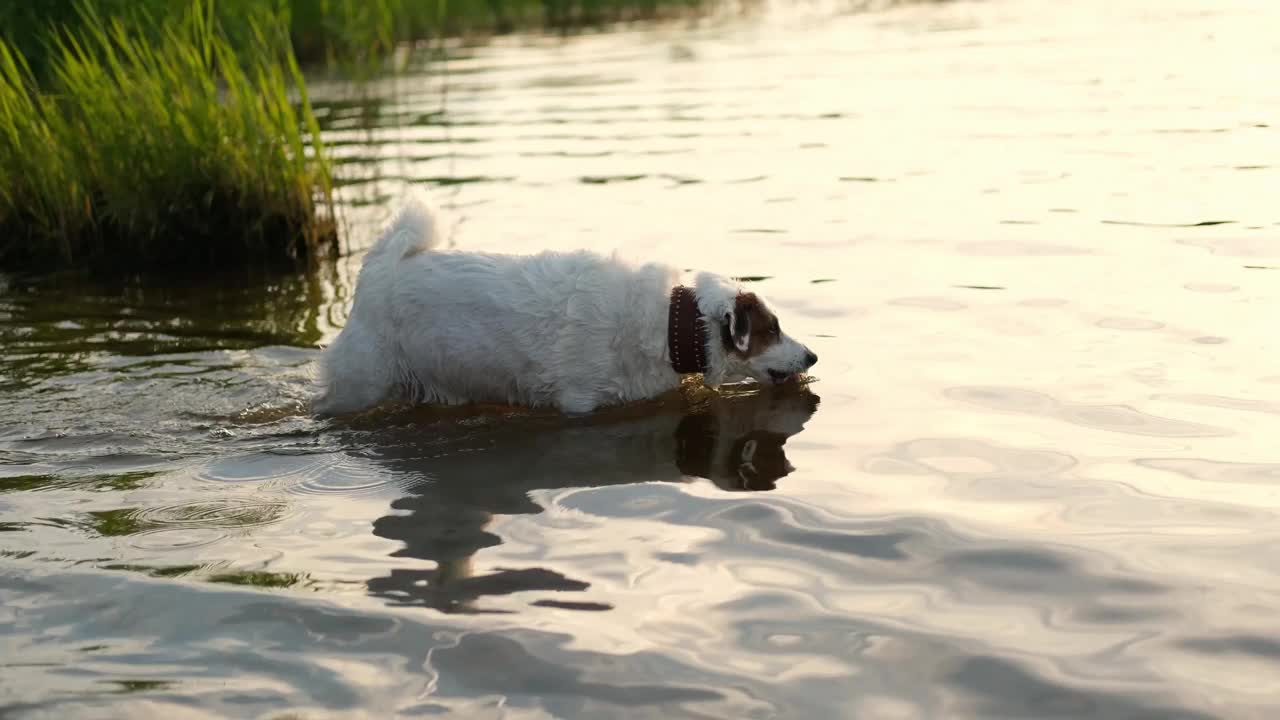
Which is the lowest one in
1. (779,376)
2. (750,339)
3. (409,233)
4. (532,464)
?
(532,464)

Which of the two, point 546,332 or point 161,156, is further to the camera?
point 161,156

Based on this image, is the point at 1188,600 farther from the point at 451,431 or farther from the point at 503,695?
the point at 451,431

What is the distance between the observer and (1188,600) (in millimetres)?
4207

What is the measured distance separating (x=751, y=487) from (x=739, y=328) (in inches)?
47.0

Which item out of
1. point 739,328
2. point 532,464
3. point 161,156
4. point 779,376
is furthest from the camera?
point 161,156

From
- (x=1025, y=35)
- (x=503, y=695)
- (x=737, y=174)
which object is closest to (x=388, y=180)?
(x=737, y=174)

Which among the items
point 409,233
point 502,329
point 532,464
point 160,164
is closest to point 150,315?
point 160,164

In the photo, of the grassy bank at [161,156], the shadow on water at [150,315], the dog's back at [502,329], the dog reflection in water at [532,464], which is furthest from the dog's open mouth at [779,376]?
the grassy bank at [161,156]

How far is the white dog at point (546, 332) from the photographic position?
6516mm

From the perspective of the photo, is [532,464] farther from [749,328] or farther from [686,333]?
[749,328]

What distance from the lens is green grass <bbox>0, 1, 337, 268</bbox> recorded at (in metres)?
9.38

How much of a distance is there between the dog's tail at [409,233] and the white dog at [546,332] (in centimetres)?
1

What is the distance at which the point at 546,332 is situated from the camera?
652cm

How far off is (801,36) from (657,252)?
1406 centimetres
